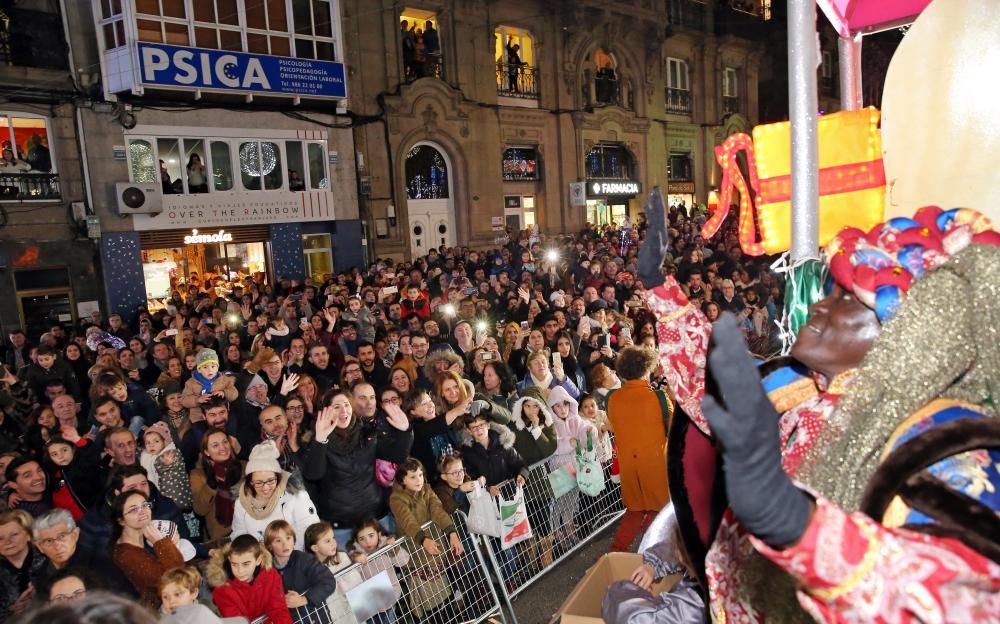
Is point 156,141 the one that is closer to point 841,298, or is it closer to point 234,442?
point 234,442

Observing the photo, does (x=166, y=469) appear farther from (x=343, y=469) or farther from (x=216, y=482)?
(x=343, y=469)

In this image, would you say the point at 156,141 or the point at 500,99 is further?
the point at 500,99

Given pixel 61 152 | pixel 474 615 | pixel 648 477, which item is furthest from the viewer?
pixel 61 152

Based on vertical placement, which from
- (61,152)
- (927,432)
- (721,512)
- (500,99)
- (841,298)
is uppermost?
(500,99)

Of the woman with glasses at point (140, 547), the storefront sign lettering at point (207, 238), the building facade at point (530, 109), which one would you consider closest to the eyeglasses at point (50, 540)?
the woman with glasses at point (140, 547)

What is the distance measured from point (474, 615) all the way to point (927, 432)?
3.70 metres

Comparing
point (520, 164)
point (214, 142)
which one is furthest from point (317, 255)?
point (520, 164)

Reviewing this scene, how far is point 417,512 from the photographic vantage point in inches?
177

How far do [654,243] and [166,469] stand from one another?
4.05 meters

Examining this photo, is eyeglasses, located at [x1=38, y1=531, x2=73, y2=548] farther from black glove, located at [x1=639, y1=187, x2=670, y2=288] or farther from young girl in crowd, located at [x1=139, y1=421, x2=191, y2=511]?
black glove, located at [x1=639, y1=187, x2=670, y2=288]

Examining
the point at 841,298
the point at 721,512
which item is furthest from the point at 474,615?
the point at 841,298

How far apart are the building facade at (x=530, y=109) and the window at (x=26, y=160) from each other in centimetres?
689

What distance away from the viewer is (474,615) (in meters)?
4.62

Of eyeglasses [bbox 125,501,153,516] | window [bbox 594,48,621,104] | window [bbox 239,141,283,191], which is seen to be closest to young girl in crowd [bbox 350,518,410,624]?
eyeglasses [bbox 125,501,153,516]
